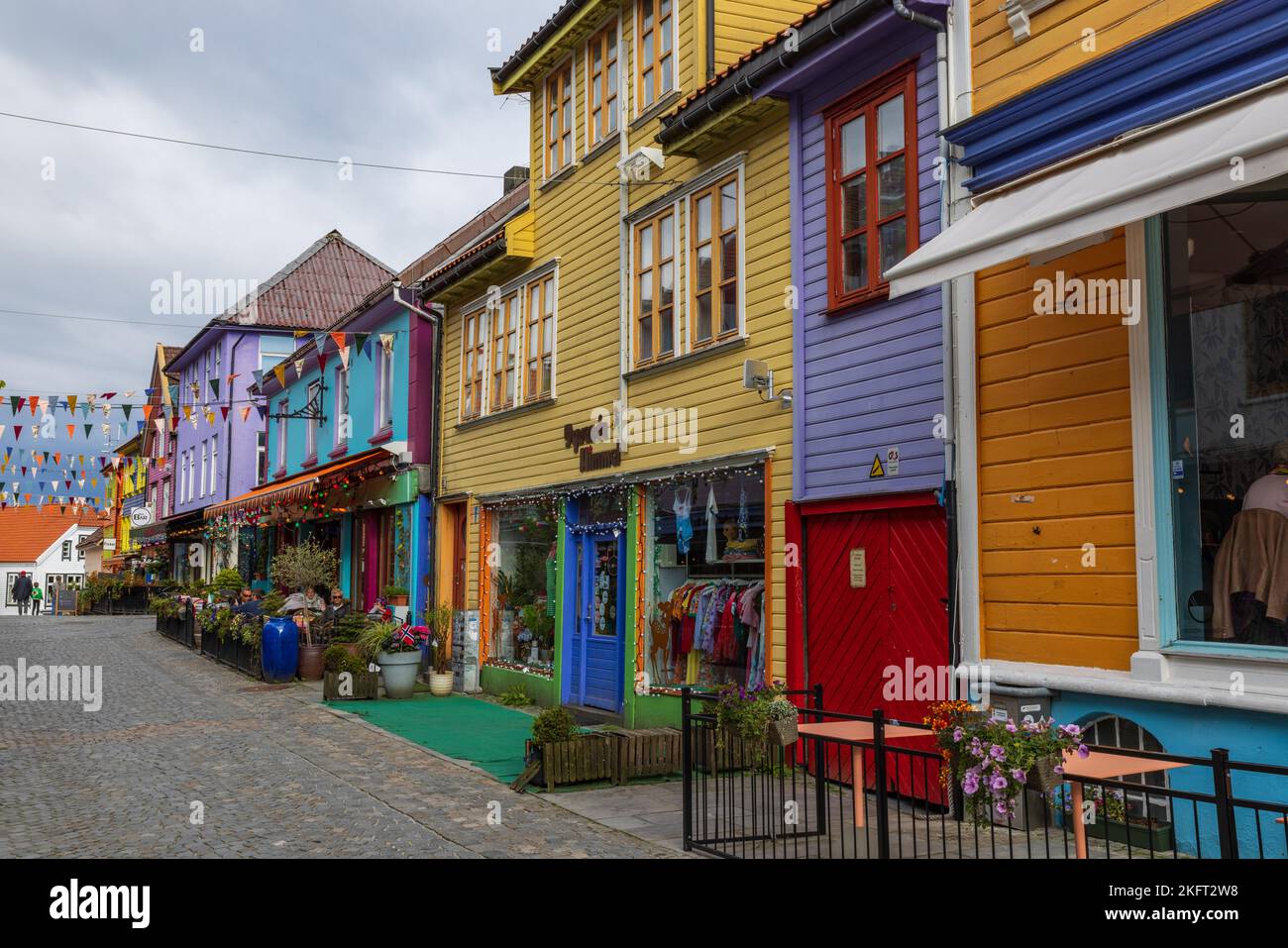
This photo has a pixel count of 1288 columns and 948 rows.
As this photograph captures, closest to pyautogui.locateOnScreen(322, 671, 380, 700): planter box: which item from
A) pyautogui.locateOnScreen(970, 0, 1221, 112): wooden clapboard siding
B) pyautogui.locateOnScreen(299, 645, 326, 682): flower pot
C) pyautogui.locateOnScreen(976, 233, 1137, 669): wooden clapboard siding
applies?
pyautogui.locateOnScreen(299, 645, 326, 682): flower pot

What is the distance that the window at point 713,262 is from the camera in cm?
1170

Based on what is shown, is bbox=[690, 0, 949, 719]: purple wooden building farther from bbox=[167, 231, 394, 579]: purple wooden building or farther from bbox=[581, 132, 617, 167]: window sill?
bbox=[167, 231, 394, 579]: purple wooden building

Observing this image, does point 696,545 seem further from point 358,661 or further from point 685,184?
point 358,661

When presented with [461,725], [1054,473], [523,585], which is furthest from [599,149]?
[1054,473]

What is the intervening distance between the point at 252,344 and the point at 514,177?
50.8 ft

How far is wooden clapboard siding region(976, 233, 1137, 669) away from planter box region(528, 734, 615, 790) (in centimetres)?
342

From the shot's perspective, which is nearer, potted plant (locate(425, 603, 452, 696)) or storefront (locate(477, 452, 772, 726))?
storefront (locate(477, 452, 772, 726))

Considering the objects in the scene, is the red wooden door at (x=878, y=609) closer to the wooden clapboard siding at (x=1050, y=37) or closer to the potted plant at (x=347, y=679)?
the wooden clapboard siding at (x=1050, y=37)

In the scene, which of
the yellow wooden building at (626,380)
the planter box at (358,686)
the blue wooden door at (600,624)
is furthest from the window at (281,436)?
the blue wooden door at (600,624)

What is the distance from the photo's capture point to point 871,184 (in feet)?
32.0

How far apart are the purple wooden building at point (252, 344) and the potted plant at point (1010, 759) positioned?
29042mm

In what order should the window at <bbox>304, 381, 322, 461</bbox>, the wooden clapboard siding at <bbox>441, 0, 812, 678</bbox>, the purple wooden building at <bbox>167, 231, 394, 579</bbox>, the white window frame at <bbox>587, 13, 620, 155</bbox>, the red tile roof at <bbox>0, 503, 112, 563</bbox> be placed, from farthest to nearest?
the red tile roof at <bbox>0, 503, 112, 563</bbox> < the purple wooden building at <bbox>167, 231, 394, 579</bbox> < the window at <bbox>304, 381, 322, 461</bbox> < the white window frame at <bbox>587, 13, 620, 155</bbox> < the wooden clapboard siding at <bbox>441, 0, 812, 678</bbox>

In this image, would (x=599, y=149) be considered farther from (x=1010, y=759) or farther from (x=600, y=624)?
(x=1010, y=759)

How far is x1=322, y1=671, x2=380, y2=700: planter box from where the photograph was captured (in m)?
15.6
